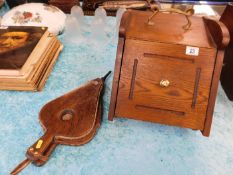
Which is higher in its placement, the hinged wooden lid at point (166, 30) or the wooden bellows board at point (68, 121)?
the hinged wooden lid at point (166, 30)

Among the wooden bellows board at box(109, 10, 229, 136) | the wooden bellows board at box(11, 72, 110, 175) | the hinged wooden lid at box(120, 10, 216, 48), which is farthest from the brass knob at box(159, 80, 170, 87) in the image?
the wooden bellows board at box(11, 72, 110, 175)

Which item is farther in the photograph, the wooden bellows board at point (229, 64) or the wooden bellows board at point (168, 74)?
the wooden bellows board at point (229, 64)

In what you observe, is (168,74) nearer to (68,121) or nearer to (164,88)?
(164,88)

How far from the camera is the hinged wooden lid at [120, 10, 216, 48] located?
64 cm

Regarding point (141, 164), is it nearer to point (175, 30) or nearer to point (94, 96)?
point (94, 96)

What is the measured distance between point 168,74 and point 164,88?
1.6 inches

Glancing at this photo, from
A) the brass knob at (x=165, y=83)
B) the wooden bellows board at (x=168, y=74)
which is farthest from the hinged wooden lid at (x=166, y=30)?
the brass knob at (x=165, y=83)

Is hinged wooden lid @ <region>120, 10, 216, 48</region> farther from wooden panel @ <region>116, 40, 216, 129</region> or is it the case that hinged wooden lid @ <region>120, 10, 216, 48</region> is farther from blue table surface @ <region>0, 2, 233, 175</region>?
blue table surface @ <region>0, 2, 233, 175</region>

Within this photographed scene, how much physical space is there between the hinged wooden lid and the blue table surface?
262 mm

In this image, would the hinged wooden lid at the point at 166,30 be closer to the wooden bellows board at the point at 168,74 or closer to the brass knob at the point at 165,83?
the wooden bellows board at the point at 168,74

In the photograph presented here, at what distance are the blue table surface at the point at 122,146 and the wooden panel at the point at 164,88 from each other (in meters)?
0.07

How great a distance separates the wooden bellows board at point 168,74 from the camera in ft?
2.07

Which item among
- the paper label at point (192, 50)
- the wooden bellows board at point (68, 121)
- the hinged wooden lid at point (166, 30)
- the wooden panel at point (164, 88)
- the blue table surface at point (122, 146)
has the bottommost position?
the blue table surface at point (122, 146)

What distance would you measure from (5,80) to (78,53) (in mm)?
348
